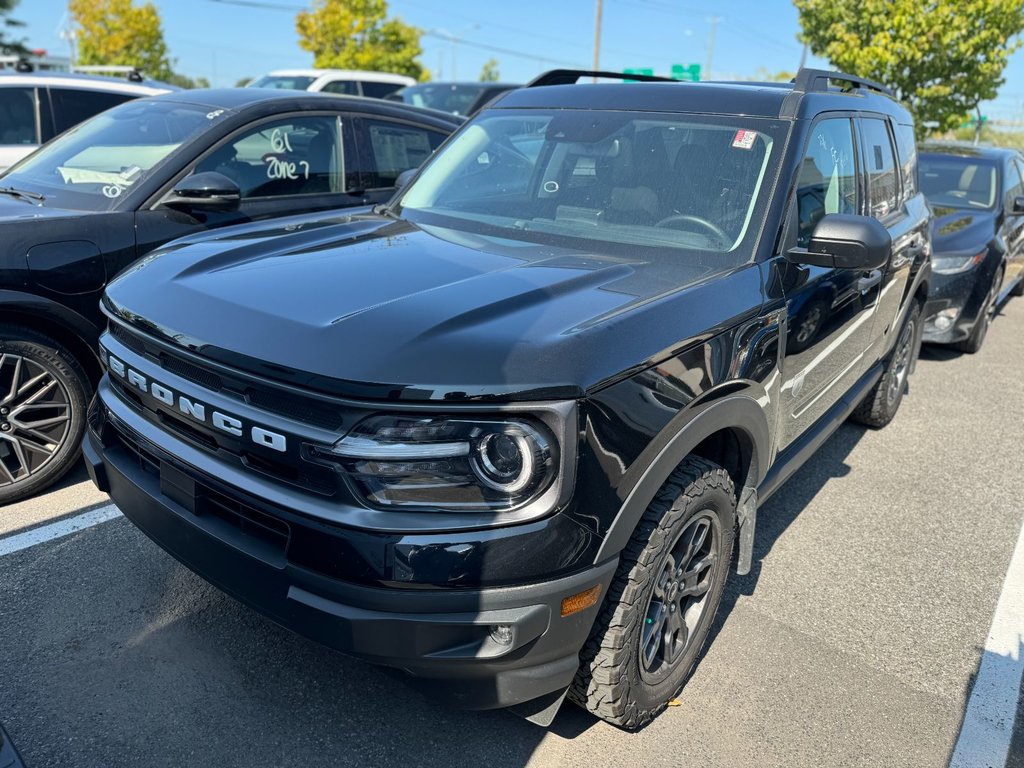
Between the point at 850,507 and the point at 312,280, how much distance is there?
122 inches

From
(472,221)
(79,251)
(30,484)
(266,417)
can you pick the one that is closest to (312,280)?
(266,417)

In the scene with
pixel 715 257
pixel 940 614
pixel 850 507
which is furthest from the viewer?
pixel 850 507

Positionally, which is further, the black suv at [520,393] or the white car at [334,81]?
the white car at [334,81]

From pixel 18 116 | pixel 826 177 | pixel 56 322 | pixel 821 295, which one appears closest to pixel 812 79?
pixel 826 177

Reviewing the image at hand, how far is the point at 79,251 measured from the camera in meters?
3.69

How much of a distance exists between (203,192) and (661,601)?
287 cm

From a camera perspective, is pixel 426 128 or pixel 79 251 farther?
pixel 426 128

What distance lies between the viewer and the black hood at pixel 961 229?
22.1ft

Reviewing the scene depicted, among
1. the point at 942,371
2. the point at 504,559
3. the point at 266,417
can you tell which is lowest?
the point at 942,371

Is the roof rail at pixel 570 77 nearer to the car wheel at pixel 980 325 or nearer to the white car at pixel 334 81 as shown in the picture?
the car wheel at pixel 980 325

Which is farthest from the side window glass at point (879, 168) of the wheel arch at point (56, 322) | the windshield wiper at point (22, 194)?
the windshield wiper at point (22, 194)

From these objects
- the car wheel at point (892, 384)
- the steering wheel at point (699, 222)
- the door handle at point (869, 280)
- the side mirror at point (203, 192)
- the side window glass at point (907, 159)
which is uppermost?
the side window glass at point (907, 159)

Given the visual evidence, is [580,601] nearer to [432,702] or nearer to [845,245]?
[432,702]

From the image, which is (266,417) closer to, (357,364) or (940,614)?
(357,364)
